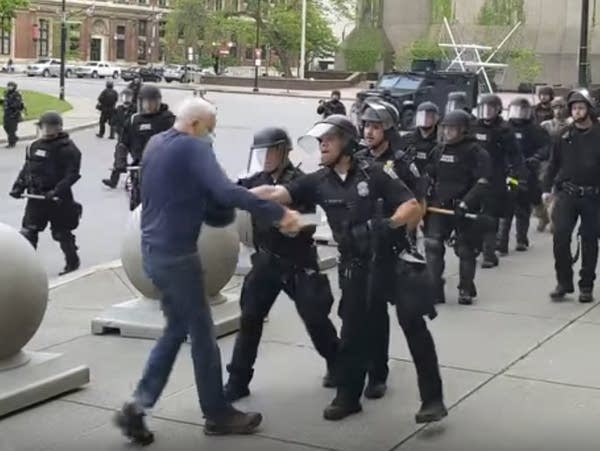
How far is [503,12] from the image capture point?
6756cm

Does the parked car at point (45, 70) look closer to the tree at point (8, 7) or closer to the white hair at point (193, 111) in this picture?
the tree at point (8, 7)

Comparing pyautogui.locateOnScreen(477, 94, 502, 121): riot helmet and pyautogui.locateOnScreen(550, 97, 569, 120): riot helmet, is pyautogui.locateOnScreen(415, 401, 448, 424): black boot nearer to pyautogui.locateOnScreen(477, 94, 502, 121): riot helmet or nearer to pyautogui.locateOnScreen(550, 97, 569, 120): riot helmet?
pyautogui.locateOnScreen(477, 94, 502, 121): riot helmet

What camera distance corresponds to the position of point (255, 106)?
5047 centimetres

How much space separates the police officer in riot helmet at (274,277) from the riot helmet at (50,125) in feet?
16.6

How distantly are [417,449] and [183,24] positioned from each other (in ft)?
294

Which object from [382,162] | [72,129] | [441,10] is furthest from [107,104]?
[441,10]

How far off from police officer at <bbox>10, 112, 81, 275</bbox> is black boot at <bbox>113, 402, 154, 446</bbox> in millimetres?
5791

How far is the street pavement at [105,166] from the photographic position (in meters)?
14.2

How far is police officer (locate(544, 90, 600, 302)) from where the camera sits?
1004 centimetres

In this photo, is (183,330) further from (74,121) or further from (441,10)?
(441,10)

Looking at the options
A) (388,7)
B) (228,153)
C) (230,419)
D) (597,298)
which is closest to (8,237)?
(230,419)

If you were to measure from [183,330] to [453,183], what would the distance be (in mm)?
4605

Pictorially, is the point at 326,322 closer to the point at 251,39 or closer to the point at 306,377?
the point at 306,377

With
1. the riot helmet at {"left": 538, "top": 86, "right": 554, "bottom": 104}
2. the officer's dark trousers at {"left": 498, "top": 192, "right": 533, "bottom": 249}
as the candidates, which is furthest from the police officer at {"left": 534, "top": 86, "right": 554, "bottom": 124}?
the officer's dark trousers at {"left": 498, "top": 192, "right": 533, "bottom": 249}
